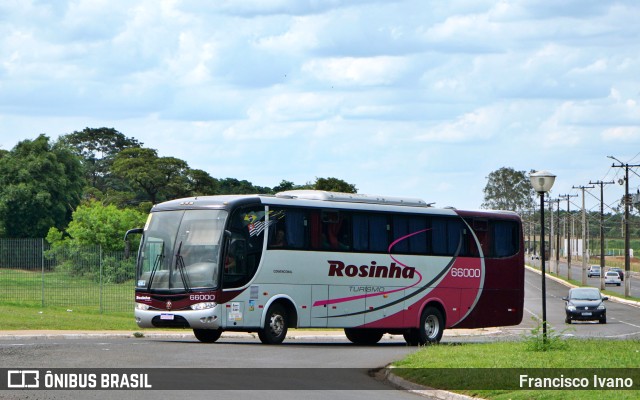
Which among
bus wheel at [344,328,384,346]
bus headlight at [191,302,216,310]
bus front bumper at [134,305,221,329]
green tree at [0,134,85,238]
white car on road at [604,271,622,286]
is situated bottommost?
white car on road at [604,271,622,286]

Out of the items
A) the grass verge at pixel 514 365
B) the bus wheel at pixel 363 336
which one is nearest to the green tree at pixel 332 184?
the bus wheel at pixel 363 336

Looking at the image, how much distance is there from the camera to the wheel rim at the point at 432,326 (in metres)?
31.7

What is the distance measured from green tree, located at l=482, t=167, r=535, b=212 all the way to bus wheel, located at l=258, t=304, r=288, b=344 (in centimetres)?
16342

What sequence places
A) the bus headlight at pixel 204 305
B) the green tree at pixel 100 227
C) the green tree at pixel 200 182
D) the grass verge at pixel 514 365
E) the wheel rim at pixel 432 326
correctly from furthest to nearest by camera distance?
1. the green tree at pixel 200 182
2. the green tree at pixel 100 227
3. the wheel rim at pixel 432 326
4. the bus headlight at pixel 204 305
5. the grass verge at pixel 514 365

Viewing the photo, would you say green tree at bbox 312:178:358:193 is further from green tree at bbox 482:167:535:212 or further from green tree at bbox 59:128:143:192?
green tree at bbox 482:167:535:212

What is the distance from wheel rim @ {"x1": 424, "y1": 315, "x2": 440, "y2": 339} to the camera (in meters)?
31.7

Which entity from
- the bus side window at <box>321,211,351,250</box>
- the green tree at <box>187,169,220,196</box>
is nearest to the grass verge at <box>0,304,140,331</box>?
the bus side window at <box>321,211,351,250</box>

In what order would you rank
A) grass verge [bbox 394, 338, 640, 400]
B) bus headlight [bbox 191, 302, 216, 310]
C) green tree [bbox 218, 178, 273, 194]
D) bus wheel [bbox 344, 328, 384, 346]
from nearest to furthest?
grass verge [bbox 394, 338, 640, 400]
bus headlight [bbox 191, 302, 216, 310]
bus wheel [bbox 344, 328, 384, 346]
green tree [bbox 218, 178, 273, 194]

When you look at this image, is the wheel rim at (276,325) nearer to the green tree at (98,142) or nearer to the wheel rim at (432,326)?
the wheel rim at (432,326)

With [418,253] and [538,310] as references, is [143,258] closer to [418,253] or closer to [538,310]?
[418,253]

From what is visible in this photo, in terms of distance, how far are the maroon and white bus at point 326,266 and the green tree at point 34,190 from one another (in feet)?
172

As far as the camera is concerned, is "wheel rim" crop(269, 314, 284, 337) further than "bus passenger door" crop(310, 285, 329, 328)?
No

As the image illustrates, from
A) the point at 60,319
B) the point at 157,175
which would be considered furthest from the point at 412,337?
the point at 157,175

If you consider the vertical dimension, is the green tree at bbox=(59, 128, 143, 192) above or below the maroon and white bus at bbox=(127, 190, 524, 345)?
above
